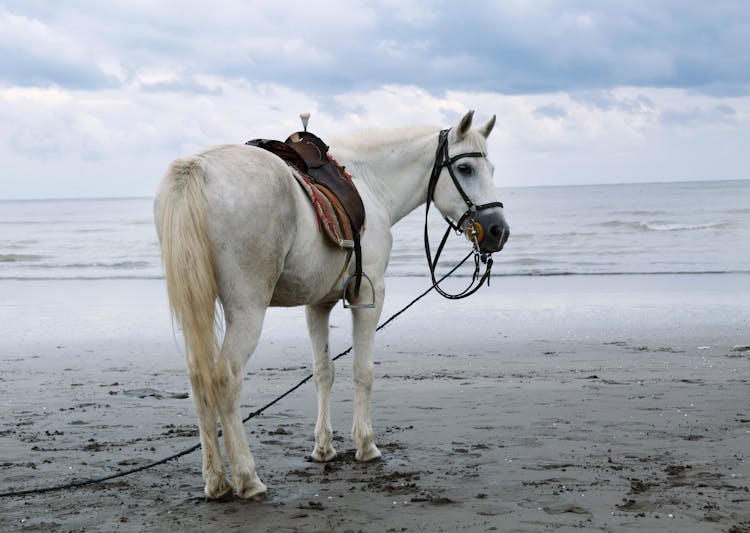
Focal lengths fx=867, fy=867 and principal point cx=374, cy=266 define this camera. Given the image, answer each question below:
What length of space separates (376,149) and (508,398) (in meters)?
A: 2.81

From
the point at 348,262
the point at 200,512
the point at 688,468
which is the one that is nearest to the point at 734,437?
the point at 688,468

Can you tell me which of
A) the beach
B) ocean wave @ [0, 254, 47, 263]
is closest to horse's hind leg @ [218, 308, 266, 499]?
the beach

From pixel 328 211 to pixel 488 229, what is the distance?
1.26 metres

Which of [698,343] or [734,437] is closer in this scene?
[734,437]

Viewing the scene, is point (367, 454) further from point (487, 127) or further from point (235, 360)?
point (487, 127)

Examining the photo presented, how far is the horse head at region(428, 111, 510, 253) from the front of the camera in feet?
18.7

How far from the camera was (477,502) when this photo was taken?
183 inches

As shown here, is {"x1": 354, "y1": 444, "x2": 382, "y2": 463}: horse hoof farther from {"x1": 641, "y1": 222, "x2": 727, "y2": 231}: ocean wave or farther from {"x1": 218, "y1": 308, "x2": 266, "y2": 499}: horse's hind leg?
{"x1": 641, "y1": 222, "x2": 727, "y2": 231}: ocean wave

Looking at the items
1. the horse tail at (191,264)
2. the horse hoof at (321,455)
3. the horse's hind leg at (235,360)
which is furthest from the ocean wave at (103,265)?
the horse tail at (191,264)

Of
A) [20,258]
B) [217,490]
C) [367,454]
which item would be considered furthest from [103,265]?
[217,490]

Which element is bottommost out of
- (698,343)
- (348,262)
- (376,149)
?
(698,343)

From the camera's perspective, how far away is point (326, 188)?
5.10m

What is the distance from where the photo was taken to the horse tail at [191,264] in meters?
4.15

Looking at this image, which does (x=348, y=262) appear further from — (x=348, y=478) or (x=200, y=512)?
(x=200, y=512)
